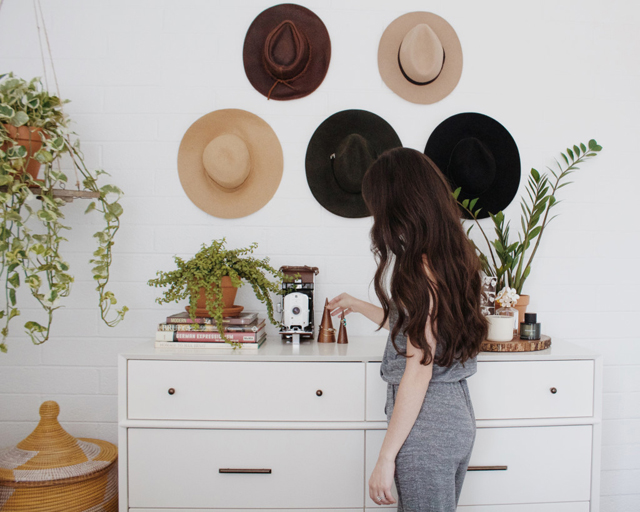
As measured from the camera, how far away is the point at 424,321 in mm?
1187

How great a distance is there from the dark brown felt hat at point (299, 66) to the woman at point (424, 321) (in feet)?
2.86

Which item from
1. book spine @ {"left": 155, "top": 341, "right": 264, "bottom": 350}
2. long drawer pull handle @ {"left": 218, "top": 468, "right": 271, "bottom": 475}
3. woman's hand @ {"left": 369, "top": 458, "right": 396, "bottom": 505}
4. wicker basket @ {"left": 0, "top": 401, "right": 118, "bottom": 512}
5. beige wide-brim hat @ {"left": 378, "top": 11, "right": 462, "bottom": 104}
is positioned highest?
beige wide-brim hat @ {"left": 378, "top": 11, "right": 462, "bottom": 104}

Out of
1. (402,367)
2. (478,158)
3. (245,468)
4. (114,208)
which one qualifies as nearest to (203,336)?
(245,468)

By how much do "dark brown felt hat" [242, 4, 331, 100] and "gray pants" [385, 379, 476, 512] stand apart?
1373 mm

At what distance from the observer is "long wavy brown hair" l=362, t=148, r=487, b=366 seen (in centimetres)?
120

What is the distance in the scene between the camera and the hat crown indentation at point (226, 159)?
1.91 m

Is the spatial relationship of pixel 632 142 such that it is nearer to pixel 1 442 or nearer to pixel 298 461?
pixel 298 461

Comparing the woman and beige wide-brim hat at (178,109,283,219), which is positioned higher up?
beige wide-brim hat at (178,109,283,219)

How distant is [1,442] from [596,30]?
319 cm

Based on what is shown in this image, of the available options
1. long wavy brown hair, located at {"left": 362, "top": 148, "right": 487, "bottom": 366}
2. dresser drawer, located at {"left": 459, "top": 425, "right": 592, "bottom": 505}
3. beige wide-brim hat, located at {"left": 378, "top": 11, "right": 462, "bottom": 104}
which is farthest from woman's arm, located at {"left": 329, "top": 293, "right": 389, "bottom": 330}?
beige wide-brim hat, located at {"left": 378, "top": 11, "right": 462, "bottom": 104}

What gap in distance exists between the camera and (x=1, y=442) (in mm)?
2027

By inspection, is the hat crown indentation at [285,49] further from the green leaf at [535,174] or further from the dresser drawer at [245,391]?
the dresser drawer at [245,391]

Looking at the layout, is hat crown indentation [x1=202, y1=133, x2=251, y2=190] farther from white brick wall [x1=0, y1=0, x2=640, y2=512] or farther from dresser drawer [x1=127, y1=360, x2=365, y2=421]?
dresser drawer [x1=127, y1=360, x2=365, y2=421]

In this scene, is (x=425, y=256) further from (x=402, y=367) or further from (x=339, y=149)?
(x=339, y=149)
